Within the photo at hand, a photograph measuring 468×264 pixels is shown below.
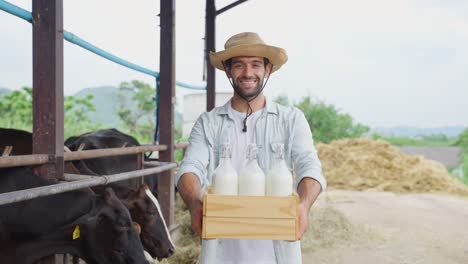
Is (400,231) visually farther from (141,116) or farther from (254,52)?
(141,116)

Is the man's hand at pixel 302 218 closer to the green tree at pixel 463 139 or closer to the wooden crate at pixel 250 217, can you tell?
the wooden crate at pixel 250 217

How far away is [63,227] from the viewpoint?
10.3 ft

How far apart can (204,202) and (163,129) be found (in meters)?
3.66

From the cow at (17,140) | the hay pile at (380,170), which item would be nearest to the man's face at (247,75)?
the cow at (17,140)

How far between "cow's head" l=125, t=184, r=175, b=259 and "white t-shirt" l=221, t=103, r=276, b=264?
2188 mm

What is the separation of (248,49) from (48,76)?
1.52m

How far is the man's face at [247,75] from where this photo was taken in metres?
2.04

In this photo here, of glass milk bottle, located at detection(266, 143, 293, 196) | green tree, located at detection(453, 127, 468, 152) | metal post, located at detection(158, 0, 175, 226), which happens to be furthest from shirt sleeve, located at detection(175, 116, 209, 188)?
green tree, located at detection(453, 127, 468, 152)

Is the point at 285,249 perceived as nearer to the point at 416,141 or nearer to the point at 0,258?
the point at 0,258

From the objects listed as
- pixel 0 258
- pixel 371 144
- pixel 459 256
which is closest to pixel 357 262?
pixel 459 256

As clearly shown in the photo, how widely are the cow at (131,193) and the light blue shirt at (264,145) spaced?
214 cm

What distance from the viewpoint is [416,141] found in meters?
33.8

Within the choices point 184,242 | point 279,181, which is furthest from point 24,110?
point 279,181

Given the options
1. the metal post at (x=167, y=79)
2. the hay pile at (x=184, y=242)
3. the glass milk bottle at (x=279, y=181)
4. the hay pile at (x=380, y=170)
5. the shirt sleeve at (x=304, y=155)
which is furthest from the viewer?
the hay pile at (x=380, y=170)
